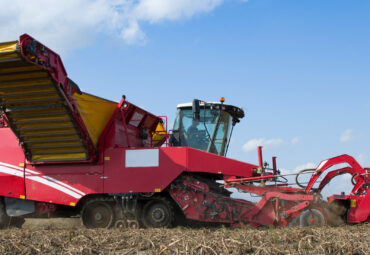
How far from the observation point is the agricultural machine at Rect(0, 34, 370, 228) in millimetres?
6871

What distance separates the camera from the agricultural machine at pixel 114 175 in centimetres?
687

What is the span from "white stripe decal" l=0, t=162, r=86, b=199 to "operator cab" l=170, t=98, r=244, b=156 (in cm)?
229

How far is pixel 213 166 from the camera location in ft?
24.3

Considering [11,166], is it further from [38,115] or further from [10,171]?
[38,115]

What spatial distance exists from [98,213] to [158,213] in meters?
1.11

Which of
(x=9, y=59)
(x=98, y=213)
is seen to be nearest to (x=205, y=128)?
(x=98, y=213)

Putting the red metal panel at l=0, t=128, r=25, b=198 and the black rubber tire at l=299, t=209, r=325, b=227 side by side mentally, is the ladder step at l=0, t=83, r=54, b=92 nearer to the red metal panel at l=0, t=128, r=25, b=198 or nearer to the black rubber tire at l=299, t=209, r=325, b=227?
the red metal panel at l=0, t=128, r=25, b=198

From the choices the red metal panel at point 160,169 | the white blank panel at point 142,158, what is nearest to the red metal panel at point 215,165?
the red metal panel at point 160,169

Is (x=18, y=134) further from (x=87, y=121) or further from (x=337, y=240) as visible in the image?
(x=337, y=240)

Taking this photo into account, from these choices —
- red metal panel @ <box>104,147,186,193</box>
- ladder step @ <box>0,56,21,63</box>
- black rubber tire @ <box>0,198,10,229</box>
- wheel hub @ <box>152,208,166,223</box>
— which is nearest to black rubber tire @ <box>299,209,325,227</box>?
red metal panel @ <box>104,147,186,193</box>

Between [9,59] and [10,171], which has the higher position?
[9,59]

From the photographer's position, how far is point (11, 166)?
7.79m

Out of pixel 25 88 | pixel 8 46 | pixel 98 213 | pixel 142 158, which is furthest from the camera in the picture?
pixel 98 213

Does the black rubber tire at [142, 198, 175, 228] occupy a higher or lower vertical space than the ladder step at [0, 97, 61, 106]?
lower
